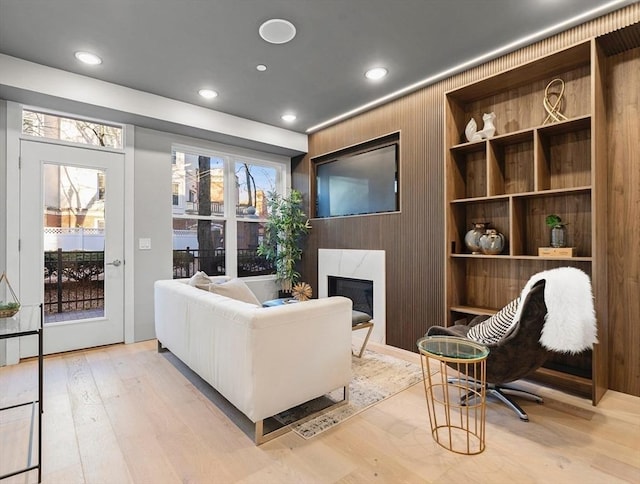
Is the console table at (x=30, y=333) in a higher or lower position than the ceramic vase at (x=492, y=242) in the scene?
lower

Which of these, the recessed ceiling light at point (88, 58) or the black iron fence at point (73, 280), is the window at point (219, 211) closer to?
the black iron fence at point (73, 280)

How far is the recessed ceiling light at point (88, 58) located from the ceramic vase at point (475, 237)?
3.48 meters

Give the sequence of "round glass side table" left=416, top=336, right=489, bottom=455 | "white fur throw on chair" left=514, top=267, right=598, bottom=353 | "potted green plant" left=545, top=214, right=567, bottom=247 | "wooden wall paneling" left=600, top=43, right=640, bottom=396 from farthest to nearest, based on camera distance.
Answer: "potted green plant" left=545, top=214, right=567, bottom=247 → "wooden wall paneling" left=600, top=43, right=640, bottom=396 → "white fur throw on chair" left=514, top=267, right=598, bottom=353 → "round glass side table" left=416, top=336, right=489, bottom=455

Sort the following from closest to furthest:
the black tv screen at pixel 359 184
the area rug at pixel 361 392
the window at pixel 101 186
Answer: the area rug at pixel 361 392 → the window at pixel 101 186 → the black tv screen at pixel 359 184

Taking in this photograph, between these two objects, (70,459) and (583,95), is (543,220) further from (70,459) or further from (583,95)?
(70,459)

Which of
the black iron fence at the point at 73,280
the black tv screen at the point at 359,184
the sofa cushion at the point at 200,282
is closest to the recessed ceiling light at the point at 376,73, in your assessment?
the black tv screen at the point at 359,184

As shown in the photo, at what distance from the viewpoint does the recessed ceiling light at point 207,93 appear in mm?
3525

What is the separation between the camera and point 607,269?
2.47 m

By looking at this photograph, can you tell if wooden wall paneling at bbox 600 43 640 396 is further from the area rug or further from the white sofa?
the white sofa

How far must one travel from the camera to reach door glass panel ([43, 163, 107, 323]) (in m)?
3.39

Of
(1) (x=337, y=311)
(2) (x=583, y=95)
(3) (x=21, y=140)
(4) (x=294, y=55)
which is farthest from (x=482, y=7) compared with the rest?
(3) (x=21, y=140)

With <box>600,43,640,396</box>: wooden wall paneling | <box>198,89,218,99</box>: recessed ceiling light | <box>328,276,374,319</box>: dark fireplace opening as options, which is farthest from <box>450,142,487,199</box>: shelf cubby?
<box>198,89,218,99</box>: recessed ceiling light

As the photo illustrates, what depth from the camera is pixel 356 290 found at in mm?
4234

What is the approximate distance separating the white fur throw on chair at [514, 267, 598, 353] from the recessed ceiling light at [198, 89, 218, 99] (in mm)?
3368
